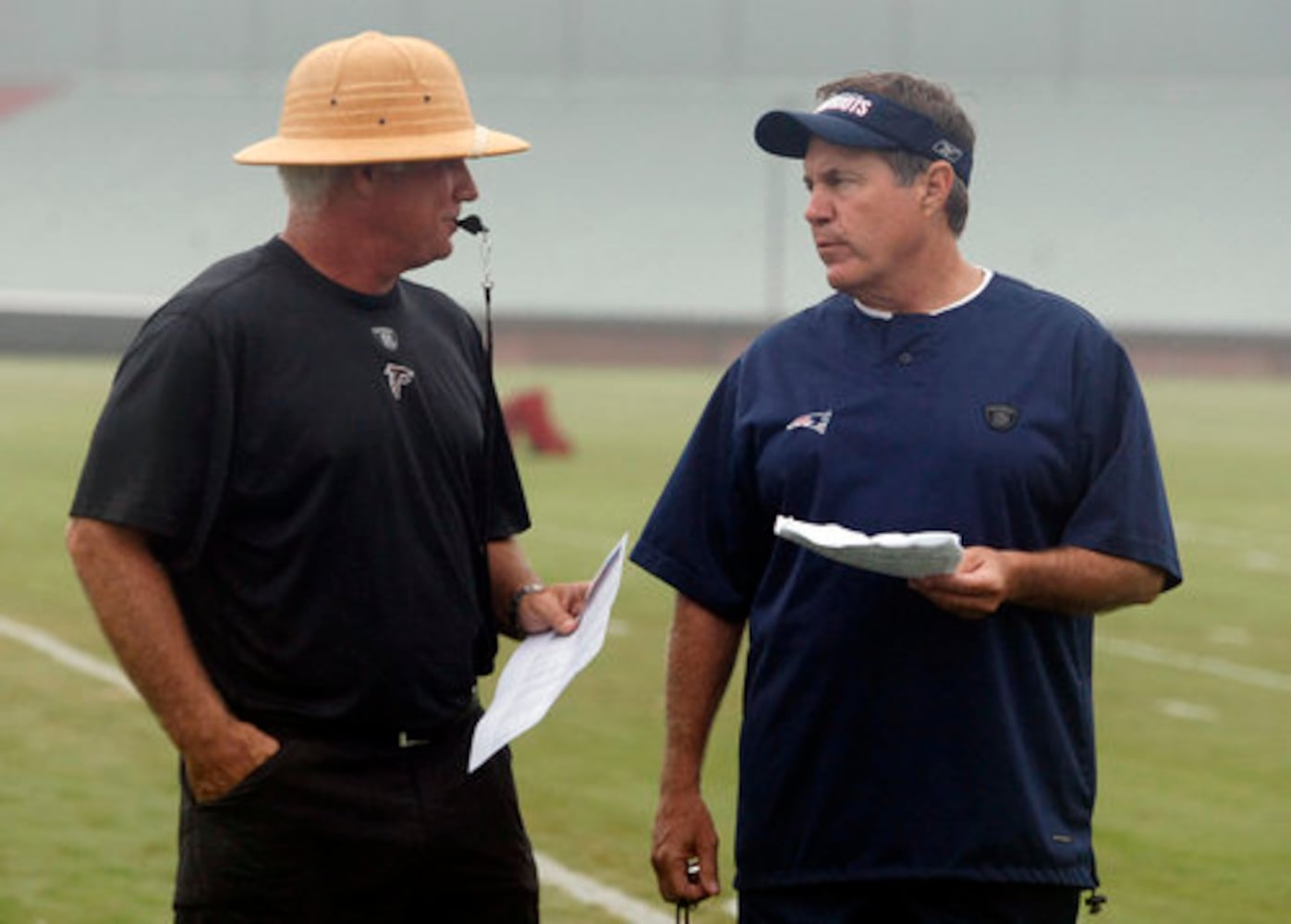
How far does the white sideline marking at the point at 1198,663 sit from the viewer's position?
13.3 m

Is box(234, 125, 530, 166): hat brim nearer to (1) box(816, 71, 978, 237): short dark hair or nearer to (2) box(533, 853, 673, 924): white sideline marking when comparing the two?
(1) box(816, 71, 978, 237): short dark hair

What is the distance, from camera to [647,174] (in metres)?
63.0

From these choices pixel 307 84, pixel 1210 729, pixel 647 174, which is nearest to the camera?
pixel 307 84

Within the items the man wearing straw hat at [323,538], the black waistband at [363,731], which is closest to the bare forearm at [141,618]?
the man wearing straw hat at [323,538]

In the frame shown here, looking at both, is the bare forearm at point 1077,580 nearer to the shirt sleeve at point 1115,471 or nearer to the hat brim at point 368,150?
the shirt sleeve at point 1115,471

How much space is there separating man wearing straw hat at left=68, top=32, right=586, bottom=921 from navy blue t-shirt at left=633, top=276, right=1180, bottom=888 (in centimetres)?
53

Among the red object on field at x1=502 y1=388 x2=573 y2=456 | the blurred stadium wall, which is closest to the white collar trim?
the red object on field at x1=502 y1=388 x2=573 y2=456

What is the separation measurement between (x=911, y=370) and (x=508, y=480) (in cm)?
89

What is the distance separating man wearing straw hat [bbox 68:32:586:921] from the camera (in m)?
4.39

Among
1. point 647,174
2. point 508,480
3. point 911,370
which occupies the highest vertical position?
point 911,370

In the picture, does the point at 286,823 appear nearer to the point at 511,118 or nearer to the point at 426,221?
the point at 426,221

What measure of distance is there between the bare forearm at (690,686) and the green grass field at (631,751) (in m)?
3.12

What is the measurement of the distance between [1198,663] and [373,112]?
976 centimetres

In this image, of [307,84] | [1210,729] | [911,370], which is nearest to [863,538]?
[911,370]
